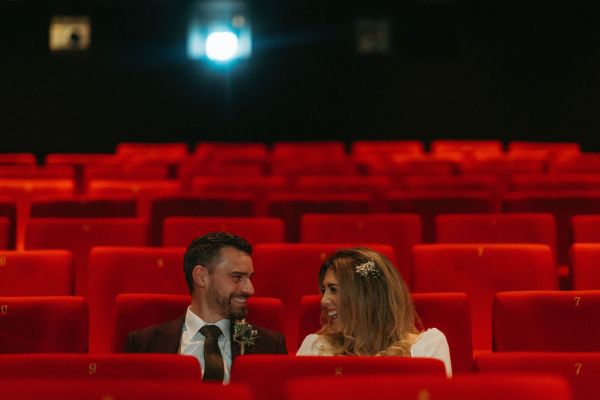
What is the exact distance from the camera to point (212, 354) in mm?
2594

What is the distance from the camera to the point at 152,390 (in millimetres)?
1613

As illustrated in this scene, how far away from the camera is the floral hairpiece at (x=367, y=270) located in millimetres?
2506

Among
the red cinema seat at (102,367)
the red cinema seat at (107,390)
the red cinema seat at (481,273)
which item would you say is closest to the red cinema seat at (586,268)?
the red cinema seat at (481,273)

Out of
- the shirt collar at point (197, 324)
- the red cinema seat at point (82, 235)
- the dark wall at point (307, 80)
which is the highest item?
the dark wall at point (307, 80)

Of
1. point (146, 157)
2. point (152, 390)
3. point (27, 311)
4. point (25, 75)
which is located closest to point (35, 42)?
point (25, 75)

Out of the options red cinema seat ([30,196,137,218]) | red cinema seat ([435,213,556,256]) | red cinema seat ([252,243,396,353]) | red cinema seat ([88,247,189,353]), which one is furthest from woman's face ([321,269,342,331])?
red cinema seat ([30,196,137,218])

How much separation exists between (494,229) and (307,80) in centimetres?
665

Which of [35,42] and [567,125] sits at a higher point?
[35,42]

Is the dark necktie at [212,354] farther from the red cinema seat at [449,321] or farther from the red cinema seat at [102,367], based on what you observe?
the red cinema seat at [102,367]

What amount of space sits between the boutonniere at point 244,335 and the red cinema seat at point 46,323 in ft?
1.42

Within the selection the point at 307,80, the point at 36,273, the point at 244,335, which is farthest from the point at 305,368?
the point at 307,80

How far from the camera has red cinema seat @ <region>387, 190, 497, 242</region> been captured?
15.2 ft

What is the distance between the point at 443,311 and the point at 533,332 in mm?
262

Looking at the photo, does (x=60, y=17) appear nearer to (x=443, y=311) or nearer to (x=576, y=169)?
(x=576, y=169)
